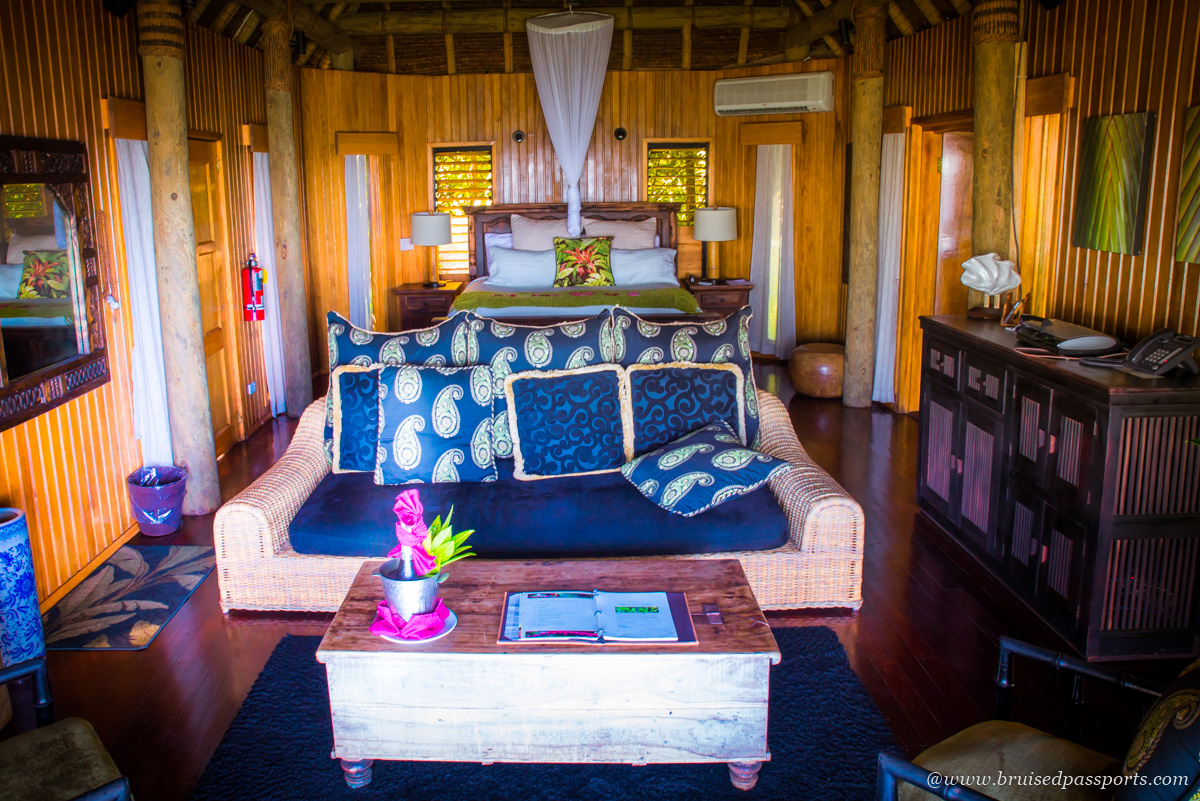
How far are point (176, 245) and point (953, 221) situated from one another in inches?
186

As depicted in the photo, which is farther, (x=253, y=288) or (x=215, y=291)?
(x=253, y=288)

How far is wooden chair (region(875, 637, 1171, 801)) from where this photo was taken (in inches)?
65.8

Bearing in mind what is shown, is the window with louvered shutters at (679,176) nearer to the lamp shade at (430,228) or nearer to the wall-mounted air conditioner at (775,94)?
the wall-mounted air conditioner at (775,94)

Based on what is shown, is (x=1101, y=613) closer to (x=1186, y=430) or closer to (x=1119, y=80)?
(x=1186, y=430)

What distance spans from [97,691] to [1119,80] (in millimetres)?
4544

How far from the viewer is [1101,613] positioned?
117 inches

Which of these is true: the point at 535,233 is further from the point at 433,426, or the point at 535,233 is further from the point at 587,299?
the point at 433,426

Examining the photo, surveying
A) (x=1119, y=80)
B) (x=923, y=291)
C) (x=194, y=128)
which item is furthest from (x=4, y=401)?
(x=923, y=291)

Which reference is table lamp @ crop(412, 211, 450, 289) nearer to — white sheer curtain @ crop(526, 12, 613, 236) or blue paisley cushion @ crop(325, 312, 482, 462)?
white sheer curtain @ crop(526, 12, 613, 236)

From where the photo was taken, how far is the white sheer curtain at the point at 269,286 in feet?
20.0

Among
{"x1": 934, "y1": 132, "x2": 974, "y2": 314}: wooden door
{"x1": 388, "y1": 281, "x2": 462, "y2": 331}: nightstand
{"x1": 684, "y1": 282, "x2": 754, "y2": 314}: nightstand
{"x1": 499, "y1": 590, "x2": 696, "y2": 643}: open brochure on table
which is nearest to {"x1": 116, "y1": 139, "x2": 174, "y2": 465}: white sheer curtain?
{"x1": 499, "y1": 590, "x2": 696, "y2": 643}: open brochure on table

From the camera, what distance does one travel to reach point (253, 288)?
573 cm

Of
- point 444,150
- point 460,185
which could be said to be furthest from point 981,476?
point 444,150

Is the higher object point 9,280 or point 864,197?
point 864,197
